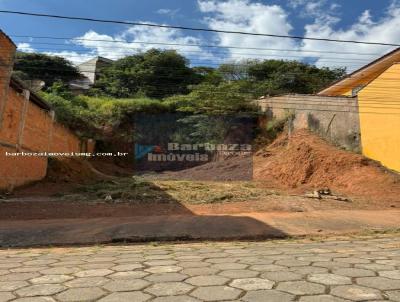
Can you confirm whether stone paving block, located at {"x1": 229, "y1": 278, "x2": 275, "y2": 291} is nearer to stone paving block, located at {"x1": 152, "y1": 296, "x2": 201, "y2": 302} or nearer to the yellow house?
stone paving block, located at {"x1": 152, "y1": 296, "x2": 201, "y2": 302}

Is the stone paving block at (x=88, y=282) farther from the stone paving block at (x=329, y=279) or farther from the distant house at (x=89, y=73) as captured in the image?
the distant house at (x=89, y=73)

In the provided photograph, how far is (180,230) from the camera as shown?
8656 mm

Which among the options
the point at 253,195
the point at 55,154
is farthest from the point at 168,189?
the point at 55,154

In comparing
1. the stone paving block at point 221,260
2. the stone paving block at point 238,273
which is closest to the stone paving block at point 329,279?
the stone paving block at point 238,273

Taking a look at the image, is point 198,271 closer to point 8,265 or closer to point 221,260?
point 221,260

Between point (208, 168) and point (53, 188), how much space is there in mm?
9230

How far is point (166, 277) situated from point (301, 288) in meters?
1.20

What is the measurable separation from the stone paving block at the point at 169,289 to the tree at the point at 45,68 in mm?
35537

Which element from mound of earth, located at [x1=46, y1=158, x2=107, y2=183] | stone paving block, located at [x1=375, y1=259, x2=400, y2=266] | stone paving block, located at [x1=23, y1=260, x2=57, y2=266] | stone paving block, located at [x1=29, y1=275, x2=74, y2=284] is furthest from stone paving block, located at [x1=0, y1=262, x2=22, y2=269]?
mound of earth, located at [x1=46, y1=158, x2=107, y2=183]

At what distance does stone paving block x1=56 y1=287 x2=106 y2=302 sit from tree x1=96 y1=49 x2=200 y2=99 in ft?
106

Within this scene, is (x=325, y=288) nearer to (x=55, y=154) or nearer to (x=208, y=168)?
(x=55, y=154)

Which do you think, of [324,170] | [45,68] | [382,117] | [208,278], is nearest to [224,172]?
[324,170]

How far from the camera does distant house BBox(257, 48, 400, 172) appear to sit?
730 inches

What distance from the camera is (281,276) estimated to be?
3.82m
